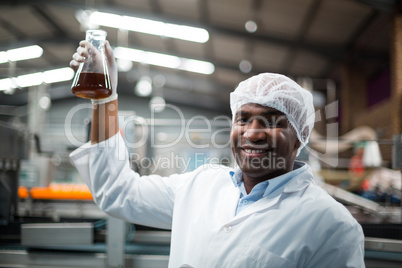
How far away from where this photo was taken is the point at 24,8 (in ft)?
23.4

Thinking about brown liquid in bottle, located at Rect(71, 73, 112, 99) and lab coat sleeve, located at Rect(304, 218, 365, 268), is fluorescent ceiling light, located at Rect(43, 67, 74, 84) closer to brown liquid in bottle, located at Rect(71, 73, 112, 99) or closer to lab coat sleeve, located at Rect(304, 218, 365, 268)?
brown liquid in bottle, located at Rect(71, 73, 112, 99)

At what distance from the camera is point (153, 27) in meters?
7.27

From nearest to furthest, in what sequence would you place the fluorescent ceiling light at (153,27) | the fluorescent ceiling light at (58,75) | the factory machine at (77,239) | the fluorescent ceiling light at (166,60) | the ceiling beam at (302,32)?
the factory machine at (77,239), the ceiling beam at (302,32), the fluorescent ceiling light at (153,27), the fluorescent ceiling light at (166,60), the fluorescent ceiling light at (58,75)

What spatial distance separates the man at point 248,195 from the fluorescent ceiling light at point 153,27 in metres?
5.99

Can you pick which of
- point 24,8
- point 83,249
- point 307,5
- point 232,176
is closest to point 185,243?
point 232,176

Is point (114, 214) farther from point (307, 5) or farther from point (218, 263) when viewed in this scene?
point (307, 5)

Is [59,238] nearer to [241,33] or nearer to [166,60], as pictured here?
[241,33]

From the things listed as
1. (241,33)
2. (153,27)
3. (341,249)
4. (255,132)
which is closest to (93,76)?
(255,132)

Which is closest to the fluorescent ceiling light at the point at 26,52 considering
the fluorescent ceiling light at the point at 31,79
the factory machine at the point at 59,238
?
the fluorescent ceiling light at the point at 31,79

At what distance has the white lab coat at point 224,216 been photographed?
996mm

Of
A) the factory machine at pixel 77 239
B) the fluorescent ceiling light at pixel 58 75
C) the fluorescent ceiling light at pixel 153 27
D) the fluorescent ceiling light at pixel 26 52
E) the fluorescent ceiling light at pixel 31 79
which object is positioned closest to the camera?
the factory machine at pixel 77 239

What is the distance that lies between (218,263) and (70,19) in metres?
8.41

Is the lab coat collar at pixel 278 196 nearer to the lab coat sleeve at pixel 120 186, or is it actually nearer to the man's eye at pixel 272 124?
the man's eye at pixel 272 124

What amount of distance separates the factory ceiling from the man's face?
3.82 metres
